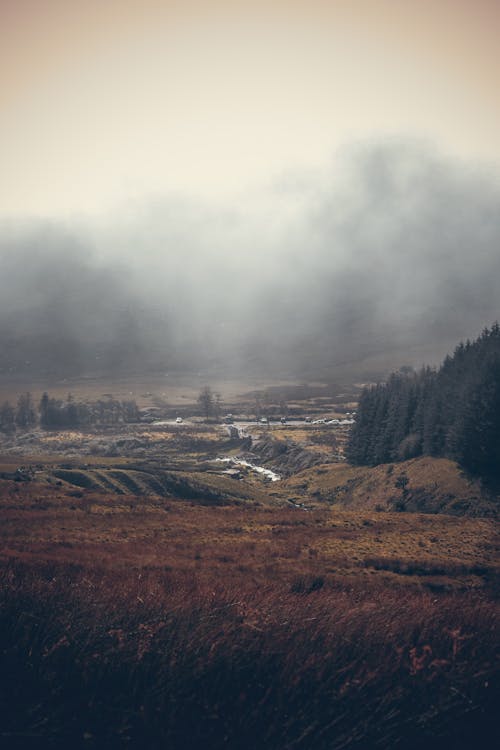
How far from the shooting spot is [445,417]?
71.0m

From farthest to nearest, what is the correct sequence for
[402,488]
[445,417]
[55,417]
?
[55,417], [445,417], [402,488]

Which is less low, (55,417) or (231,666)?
(231,666)

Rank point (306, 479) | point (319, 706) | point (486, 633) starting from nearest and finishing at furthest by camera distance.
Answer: point (319, 706) < point (486, 633) < point (306, 479)

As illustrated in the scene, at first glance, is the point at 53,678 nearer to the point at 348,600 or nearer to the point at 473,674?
the point at 348,600

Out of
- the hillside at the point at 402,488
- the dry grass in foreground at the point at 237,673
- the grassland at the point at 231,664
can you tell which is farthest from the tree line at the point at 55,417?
the dry grass in foreground at the point at 237,673

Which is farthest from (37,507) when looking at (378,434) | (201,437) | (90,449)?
(201,437)

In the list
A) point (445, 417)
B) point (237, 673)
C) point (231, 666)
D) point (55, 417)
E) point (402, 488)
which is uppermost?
point (445, 417)

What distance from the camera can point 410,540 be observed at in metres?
36.2

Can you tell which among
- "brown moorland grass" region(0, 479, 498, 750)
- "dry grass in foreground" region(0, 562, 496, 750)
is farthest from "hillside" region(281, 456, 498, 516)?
"dry grass in foreground" region(0, 562, 496, 750)

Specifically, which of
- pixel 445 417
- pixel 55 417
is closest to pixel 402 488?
pixel 445 417

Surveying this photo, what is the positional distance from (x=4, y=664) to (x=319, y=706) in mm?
7383

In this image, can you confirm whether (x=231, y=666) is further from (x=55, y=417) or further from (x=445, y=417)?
(x=55, y=417)

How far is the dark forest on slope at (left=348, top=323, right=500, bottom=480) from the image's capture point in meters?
57.2

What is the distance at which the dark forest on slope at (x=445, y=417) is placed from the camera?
188 ft
